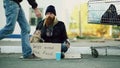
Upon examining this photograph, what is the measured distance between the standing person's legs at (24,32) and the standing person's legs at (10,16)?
18cm

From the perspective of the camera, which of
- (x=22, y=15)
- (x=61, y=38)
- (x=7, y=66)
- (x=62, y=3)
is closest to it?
(x=7, y=66)

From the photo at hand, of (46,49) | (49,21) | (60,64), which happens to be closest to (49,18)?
(49,21)

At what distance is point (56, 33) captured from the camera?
5191mm

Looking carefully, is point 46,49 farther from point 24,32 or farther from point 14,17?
point 14,17

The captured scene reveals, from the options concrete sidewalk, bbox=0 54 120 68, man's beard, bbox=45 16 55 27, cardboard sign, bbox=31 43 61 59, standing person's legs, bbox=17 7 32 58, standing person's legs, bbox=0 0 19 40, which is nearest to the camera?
concrete sidewalk, bbox=0 54 120 68

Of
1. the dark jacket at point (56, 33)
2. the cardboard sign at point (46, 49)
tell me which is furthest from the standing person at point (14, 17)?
the dark jacket at point (56, 33)

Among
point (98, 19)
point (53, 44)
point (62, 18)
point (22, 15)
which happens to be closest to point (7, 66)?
point (22, 15)

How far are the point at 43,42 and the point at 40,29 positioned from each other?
19cm

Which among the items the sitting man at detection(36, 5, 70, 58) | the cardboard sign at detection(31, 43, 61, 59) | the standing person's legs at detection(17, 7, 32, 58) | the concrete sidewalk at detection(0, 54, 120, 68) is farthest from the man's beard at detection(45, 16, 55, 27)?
the concrete sidewalk at detection(0, 54, 120, 68)

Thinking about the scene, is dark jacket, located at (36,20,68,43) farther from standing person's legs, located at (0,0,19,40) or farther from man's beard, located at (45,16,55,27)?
standing person's legs, located at (0,0,19,40)

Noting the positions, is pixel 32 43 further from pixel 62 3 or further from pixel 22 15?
pixel 62 3

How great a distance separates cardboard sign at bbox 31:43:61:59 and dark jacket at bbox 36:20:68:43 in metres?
0.14

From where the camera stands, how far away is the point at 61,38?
17.2ft

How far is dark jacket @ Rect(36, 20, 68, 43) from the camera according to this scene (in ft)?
17.0
